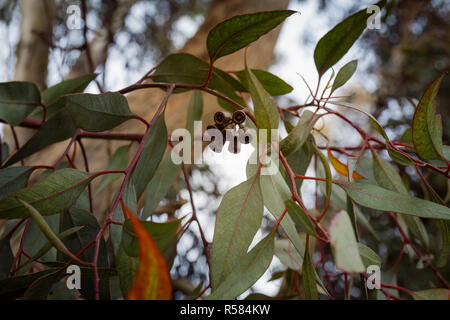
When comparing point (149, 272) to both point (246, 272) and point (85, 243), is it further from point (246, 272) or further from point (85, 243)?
point (85, 243)

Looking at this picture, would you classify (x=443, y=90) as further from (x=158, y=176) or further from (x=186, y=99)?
(x=158, y=176)

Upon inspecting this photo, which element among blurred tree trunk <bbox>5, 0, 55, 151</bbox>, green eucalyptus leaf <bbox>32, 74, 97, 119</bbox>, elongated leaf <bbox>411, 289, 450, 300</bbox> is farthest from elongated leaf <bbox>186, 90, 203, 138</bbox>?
blurred tree trunk <bbox>5, 0, 55, 151</bbox>

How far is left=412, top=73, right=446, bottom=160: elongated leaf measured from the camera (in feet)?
1.09

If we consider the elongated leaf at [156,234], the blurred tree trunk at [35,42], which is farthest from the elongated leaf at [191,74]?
the blurred tree trunk at [35,42]

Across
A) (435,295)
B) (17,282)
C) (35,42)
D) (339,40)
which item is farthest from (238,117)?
(35,42)

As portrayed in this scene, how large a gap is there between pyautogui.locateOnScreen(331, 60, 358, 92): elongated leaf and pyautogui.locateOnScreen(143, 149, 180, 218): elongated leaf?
0.25 meters

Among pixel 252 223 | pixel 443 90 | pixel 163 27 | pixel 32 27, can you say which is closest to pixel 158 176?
pixel 252 223

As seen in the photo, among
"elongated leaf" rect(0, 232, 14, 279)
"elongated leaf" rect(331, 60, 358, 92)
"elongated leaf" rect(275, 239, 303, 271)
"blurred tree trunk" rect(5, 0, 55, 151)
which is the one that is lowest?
"elongated leaf" rect(275, 239, 303, 271)

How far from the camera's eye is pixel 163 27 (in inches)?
88.8

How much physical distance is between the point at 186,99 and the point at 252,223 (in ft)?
1.64

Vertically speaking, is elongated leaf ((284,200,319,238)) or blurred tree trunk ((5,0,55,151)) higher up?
blurred tree trunk ((5,0,55,151))

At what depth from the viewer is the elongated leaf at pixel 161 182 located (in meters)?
0.49

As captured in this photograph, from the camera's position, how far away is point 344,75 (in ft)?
1.19

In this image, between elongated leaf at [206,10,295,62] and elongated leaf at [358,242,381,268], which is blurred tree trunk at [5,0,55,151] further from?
elongated leaf at [358,242,381,268]
